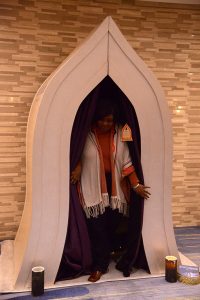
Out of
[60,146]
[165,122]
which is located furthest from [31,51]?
[165,122]

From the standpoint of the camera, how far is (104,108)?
246cm

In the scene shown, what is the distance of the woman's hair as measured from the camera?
8.05 ft

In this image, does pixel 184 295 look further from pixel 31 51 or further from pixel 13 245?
pixel 31 51

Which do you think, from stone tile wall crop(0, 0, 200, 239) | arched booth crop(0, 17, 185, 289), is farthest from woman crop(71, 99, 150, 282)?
stone tile wall crop(0, 0, 200, 239)

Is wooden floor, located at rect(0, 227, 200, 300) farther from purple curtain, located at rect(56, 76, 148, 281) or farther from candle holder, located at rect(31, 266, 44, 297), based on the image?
purple curtain, located at rect(56, 76, 148, 281)

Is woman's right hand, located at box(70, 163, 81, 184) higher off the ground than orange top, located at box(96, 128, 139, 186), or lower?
lower

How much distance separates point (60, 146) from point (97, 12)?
164 centimetres

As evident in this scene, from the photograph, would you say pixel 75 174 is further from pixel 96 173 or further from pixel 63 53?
pixel 63 53

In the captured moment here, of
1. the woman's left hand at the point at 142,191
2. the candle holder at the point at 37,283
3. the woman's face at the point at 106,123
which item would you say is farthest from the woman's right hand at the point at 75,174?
the candle holder at the point at 37,283

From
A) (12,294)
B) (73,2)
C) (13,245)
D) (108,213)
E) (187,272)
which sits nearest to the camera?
(12,294)

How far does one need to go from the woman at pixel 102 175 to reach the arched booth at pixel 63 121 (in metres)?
0.15

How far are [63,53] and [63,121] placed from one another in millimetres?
1198

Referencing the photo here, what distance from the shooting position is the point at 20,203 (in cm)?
328

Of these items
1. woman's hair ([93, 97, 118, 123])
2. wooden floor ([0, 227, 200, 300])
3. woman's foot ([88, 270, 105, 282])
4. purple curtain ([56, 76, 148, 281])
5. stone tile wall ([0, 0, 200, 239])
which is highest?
stone tile wall ([0, 0, 200, 239])
